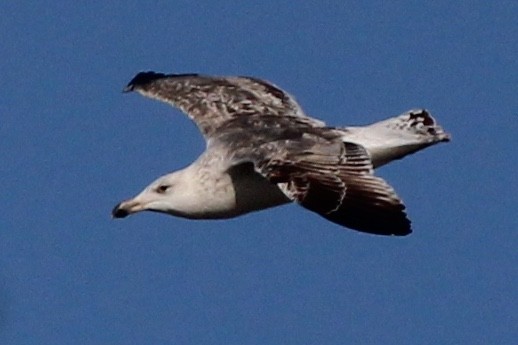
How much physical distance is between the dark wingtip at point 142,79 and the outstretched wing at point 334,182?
434cm

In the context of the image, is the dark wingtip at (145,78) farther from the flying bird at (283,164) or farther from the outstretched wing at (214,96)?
the flying bird at (283,164)

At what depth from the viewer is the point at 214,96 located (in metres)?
23.0

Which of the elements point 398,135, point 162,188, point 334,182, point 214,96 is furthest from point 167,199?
point 214,96

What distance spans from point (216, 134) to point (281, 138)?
53.0 inches

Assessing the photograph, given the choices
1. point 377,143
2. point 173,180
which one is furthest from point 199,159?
point 377,143

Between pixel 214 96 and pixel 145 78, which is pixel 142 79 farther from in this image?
pixel 214 96

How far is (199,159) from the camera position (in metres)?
20.5

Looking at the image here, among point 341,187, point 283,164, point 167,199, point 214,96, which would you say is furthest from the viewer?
point 214,96

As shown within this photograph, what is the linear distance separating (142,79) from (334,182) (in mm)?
5866

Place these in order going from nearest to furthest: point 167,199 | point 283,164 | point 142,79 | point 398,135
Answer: point 283,164 → point 167,199 → point 398,135 → point 142,79

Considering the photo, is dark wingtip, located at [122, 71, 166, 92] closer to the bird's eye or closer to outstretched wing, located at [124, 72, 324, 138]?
outstretched wing, located at [124, 72, 324, 138]

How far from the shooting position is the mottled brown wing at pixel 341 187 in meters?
18.0

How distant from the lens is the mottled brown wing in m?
18.0

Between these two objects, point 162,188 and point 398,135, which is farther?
point 398,135
